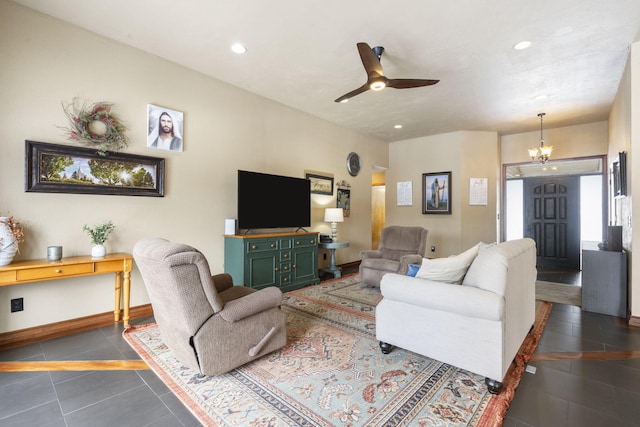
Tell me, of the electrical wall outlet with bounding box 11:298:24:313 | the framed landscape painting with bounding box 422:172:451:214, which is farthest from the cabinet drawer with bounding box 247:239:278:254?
the framed landscape painting with bounding box 422:172:451:214

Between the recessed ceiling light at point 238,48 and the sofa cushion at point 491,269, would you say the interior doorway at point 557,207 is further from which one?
the recessed ceiling light at point 238,48

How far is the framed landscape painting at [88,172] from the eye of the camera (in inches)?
107

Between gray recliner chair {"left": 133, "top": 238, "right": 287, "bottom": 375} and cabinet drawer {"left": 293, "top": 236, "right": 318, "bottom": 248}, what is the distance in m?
2.26

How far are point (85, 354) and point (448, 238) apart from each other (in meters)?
6.28

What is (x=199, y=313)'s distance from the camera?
1961 mm

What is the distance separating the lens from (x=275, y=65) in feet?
12.0

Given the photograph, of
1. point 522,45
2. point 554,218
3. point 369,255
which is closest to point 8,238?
point 369,255

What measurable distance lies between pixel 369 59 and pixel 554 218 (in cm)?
632

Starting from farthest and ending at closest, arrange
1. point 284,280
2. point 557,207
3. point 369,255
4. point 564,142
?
point 557,207, point 564,142, point 369,255, point 284,280

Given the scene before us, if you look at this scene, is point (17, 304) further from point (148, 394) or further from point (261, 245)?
point (261, 245)

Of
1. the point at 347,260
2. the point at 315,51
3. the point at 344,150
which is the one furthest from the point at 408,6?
the point at 347,260

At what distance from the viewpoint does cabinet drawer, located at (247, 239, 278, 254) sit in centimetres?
395

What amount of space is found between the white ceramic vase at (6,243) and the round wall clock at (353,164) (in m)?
5.07

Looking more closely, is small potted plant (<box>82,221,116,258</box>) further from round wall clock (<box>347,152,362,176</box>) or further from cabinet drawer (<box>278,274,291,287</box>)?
round wall clock (<box>347,152,362,176</box>)
